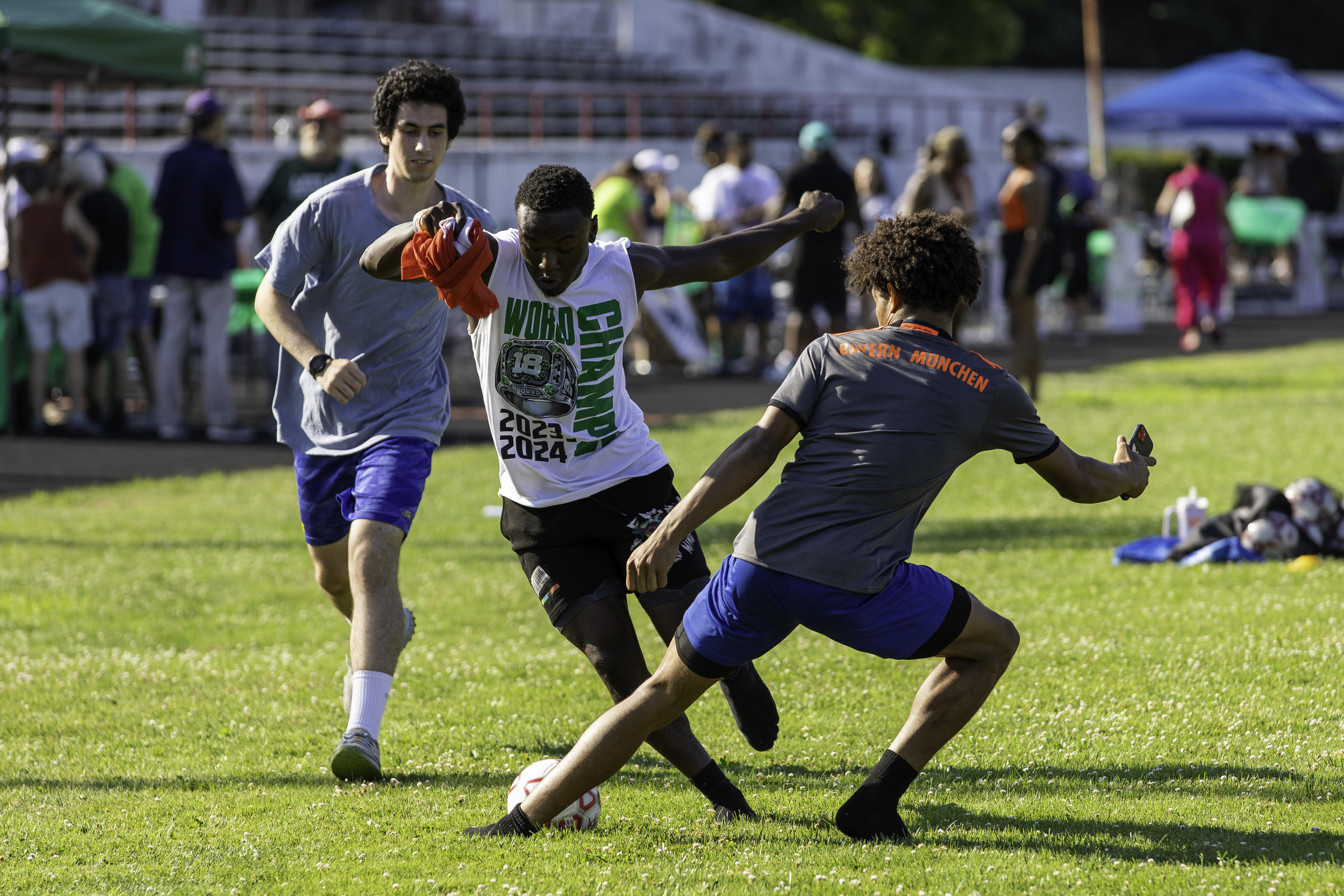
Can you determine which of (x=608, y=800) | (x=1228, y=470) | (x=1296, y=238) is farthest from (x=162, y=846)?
(x=1296, y=238)

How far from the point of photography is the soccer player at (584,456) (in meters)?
4.58

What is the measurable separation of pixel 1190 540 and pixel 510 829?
5053 millimetres

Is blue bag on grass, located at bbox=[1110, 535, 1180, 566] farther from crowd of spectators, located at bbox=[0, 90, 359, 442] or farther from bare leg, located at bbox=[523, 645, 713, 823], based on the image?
crowd of spectators, located at bbox=[0, 90, 359, 442]

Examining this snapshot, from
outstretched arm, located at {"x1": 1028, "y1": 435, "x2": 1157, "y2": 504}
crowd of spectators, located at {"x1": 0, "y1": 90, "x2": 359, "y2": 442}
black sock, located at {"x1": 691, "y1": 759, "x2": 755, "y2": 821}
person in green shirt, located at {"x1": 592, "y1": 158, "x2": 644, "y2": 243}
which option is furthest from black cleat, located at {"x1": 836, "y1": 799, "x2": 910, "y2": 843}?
person in green shirt, located at {"x1": 592, "y1": 158, "x2": 644, "y2": 243}

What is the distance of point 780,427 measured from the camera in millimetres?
4129

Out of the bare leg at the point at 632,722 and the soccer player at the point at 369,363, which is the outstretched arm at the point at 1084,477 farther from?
the soccer player at the point at 369,363

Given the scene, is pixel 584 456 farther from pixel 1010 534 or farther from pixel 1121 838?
pixel 1010 534

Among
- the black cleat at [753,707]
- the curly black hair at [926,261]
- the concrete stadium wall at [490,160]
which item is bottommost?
the black cleat at [753,707]

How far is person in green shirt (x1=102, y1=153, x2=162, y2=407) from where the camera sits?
14008 mm

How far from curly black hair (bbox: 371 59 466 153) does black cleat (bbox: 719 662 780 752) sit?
2.13 metres

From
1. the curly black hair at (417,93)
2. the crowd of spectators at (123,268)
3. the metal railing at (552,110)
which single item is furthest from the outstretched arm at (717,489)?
the metal railing at (552,110)

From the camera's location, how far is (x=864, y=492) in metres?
4.14

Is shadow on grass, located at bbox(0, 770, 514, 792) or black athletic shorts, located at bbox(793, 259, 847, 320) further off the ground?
black athletic shorts, located at bbox(793, 259, 847, 320)

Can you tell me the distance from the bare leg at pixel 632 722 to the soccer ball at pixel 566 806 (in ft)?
0.59
